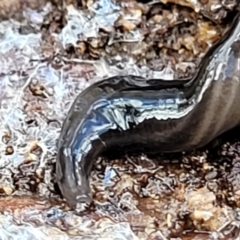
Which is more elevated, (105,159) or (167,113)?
(167,113)

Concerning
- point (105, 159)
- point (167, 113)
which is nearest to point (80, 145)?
point (105, 159)

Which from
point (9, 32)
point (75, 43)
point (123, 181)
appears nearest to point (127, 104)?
point (123, 181)

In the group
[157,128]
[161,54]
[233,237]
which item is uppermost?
[161,54]

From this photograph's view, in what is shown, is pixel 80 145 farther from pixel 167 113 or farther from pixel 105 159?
pixel 167 113

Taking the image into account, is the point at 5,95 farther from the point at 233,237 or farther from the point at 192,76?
the point at 233,237
